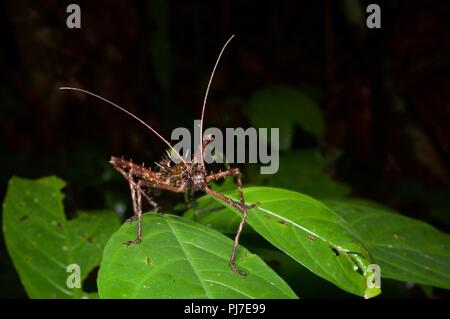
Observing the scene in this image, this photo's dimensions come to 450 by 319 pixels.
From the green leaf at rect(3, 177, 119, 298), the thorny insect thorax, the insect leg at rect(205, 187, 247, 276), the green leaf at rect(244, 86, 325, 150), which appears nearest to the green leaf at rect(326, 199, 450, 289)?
the insect leg at rect(205, 187, 247, 276)

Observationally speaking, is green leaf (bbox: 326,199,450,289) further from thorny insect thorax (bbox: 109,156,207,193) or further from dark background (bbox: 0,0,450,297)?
dark background (bbox: 0,0,450,297)

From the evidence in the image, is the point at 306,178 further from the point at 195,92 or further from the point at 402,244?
the point at 195,92

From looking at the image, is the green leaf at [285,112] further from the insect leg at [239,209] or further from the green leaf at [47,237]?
the insect leg at [239,209]

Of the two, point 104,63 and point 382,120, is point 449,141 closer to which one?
point 382,120

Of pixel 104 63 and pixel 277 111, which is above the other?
pixel 104 63

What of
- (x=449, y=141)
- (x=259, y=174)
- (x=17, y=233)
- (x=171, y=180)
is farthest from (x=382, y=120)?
(x=17, y=233)

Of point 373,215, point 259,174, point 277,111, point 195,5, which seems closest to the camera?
point 373,215
